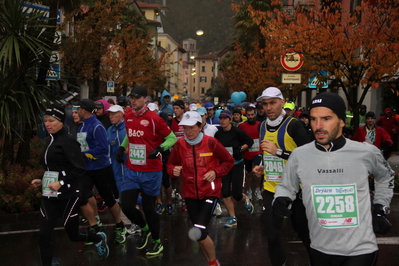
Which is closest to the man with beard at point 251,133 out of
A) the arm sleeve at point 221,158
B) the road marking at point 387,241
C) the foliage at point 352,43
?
the road marking at point 387,241

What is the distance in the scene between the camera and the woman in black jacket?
5379mm

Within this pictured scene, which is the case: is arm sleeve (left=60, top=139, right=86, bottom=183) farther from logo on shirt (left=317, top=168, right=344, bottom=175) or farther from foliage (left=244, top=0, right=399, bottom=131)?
foliage (left=244, top=0, right=399, bottom=131)

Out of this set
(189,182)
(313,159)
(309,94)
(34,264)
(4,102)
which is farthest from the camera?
(309,94)

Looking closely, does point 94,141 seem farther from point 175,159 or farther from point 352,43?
point 352,43

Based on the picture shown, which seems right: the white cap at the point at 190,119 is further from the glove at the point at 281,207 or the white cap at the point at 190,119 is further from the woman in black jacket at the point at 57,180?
the glove at the point at 281,207

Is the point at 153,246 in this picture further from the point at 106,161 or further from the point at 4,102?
the point at 4,102

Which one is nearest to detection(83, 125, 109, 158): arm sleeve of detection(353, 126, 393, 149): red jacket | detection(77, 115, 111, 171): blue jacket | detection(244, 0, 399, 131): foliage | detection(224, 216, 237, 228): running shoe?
detection(77, 115, 111, 171): blue jacket

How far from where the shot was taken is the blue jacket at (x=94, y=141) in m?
7.31

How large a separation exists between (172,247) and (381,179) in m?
4.10

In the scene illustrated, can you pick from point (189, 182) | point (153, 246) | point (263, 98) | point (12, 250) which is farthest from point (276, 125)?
point (12, 250)

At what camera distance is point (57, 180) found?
5.43 metres

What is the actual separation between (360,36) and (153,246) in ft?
27.7

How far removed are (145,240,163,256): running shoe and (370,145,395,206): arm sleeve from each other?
370cm

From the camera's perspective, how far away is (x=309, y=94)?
35.9 metres
